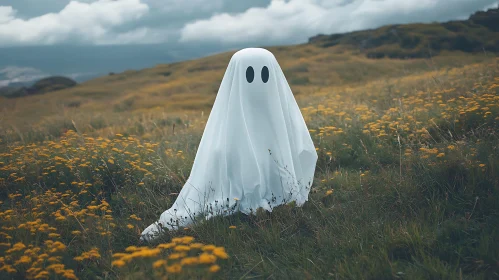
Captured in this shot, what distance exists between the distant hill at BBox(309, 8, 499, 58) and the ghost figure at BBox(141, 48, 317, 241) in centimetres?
2456

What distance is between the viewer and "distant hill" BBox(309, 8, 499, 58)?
27.1 m

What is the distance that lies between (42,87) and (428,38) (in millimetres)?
36107

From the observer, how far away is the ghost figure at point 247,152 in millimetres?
3875

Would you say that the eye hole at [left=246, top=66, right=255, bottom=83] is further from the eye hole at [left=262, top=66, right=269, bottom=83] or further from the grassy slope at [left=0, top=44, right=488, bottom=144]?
the grassy slope at [left=0, top=44, right=488, bottom=144]

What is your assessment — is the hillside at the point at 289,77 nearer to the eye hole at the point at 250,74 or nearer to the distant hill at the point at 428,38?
the distant hill at the point at 428,38

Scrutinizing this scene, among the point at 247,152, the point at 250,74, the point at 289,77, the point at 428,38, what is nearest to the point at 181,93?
the point at 289,77

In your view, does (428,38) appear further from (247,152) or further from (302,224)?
(302,224)

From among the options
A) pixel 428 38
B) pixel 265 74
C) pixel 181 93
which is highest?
pixel 428 38

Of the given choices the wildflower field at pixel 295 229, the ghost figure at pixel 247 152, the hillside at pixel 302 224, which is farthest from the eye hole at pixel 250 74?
the wildflower field at pixel 295 229

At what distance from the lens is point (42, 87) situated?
1310 inches

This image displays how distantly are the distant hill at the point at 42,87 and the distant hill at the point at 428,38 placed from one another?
91.6ft

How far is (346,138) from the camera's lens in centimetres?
606

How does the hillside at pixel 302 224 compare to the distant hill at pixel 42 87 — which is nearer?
the hillside at pixel 302 224

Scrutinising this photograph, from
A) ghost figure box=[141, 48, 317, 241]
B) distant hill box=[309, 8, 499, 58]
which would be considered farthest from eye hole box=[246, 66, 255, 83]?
distant hill box=[309, 8, 499, 58]
